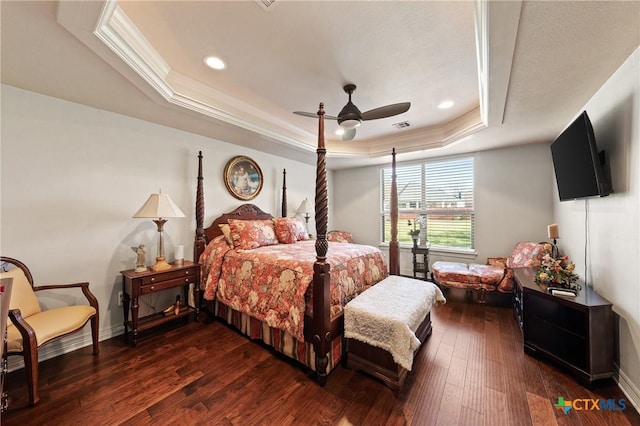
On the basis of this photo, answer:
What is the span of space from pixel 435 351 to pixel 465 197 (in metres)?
3.04

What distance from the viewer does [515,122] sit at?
2.85m

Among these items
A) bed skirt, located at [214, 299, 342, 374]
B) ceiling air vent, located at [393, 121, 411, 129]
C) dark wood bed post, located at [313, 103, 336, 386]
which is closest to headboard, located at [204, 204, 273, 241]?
bed skirt, located at [214, 299, 342, 374]

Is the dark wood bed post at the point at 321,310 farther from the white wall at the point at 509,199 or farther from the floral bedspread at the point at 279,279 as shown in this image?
the white wall at the point at 509,199

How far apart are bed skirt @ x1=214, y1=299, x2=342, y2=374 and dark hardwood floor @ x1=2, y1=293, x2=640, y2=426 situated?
83 millimetres

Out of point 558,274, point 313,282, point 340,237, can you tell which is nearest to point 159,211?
point 313,282

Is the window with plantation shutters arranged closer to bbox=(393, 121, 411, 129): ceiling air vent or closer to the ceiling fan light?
bbox=(393, 121, 411, 129): ceiling air vent

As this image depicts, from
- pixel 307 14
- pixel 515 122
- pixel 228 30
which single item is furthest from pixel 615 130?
pixel 228 30

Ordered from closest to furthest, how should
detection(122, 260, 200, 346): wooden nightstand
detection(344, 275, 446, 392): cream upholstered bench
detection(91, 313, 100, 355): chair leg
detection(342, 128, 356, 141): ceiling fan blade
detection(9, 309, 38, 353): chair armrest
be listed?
detection(9, 309, 38, 353): chair armrest < detection(344, 275, 446, 392): cream upholstered bench < detection(91, 313, 100, 355): chair leg < detection(122, 260, 200, 346): wooden nightstand < detection(342, 128, 356, 141): ceiling fan blade

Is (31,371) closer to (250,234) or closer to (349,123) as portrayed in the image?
(250,234)

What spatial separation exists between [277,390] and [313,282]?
85cm

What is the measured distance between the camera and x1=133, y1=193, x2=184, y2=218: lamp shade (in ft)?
8.18

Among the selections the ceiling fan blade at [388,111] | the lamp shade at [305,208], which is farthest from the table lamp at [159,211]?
the lamp shade at [305,208]

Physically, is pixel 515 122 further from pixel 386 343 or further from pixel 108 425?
pixel 108 425

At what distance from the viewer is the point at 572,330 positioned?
194cm
